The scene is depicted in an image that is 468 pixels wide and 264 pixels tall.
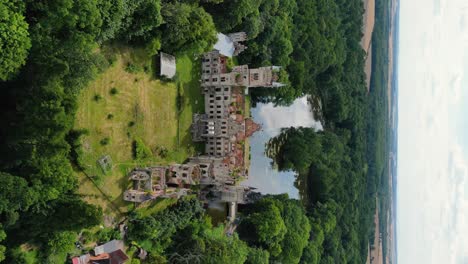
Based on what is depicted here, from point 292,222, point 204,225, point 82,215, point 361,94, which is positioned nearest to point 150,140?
point 204,225

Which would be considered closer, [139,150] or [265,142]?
[139,150]

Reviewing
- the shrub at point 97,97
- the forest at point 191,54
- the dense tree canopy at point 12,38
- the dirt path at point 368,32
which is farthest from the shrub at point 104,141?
the dirt path at point 368,32

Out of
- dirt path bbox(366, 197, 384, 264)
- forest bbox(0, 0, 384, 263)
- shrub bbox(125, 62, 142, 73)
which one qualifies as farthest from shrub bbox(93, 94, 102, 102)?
dirt path bbox(366, 197, 384, 264)

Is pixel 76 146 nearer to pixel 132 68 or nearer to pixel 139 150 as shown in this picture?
pixel 139 150

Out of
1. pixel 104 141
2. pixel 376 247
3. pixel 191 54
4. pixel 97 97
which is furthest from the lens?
pixel 376 247

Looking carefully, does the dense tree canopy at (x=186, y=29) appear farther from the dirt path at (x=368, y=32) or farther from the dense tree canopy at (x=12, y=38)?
the dirt path at (x=368, y=32)

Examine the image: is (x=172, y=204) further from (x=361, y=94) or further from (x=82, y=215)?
(x=361, y=94)

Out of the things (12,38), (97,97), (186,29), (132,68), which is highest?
(186,29)

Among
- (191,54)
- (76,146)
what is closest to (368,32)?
(191,54)
